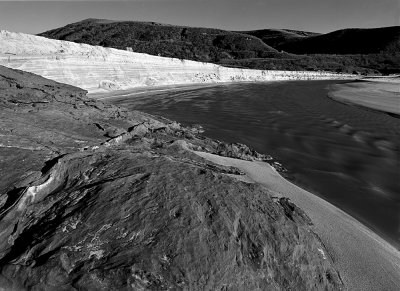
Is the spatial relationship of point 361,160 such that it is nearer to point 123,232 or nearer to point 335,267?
point 335,267

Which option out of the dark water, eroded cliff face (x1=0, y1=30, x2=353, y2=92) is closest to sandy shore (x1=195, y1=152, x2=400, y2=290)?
the dark water

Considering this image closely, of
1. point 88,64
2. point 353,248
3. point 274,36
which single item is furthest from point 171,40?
point 353,248

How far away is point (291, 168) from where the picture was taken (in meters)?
8.20

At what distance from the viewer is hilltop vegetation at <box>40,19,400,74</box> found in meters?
77.0

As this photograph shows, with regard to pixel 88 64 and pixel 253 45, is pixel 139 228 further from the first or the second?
pixel 253 45

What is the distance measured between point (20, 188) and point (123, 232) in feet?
5.05

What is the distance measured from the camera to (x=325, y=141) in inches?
433

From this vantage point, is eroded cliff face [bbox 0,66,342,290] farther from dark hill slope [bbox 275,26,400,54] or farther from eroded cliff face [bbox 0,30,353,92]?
dark hill slope [bbox 275,26,400,54]

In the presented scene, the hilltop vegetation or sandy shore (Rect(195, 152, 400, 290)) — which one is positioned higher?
sandy shore (Rect(195, 152, 400, 290))

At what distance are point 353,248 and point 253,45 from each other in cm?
10712

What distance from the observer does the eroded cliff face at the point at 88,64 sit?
1927 cm

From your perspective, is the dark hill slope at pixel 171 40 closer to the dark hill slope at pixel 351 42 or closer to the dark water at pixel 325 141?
the dark hill slope at pixel 351 42

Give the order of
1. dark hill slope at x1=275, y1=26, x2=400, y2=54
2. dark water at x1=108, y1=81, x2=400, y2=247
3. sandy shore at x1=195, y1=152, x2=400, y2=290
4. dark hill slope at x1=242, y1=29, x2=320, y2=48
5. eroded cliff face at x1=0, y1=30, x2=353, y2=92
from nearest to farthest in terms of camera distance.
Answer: sandy shore at x1=195, y1=152, x2=400, y2=290, dark water at x1=108, y1=81, x2=400, y2=247, eroded cliff face at x1=0, y1=30, x2=353, y2=92, dark hill slope at x1=275, y1=26, x2=400, y2=54, dark hill slope at x1=242, y1=29, x2=320, y2=48

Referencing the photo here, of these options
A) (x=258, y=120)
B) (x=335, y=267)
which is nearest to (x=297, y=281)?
(x=335, y=267)
